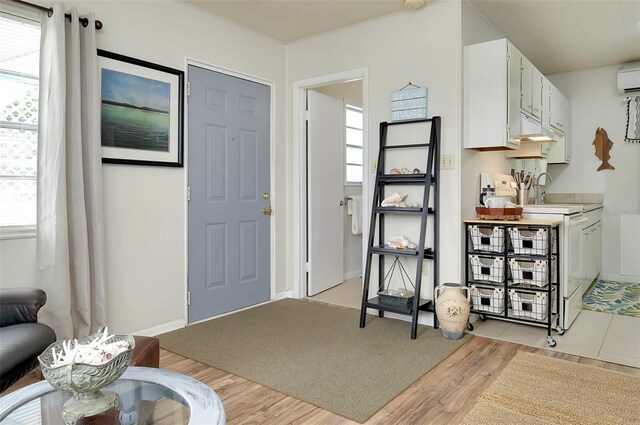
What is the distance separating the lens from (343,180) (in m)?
5.00

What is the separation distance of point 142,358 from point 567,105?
5.39 m

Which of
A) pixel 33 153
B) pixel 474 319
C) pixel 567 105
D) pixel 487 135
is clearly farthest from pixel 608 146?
pixel 33 153

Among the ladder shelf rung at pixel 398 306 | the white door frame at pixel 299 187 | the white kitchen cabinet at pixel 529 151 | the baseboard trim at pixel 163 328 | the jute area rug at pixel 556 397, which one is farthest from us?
the white kitchen cabinet at pixel 529 151

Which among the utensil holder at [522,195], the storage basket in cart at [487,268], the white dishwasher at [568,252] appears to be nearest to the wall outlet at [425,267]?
the storage basket in cart at [487,268]

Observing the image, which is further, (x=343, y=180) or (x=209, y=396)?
(x=343, y=180)

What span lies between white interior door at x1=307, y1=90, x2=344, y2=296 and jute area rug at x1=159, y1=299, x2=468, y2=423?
0.77 meters

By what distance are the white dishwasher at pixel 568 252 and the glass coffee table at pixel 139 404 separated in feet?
9.54

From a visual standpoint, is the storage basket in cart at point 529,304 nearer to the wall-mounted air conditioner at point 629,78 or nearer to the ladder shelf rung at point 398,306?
the ladder shelf rung at point 398,306

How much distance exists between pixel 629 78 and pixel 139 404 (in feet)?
18.8

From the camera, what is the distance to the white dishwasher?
10.7 ft

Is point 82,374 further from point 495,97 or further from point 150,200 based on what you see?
point 495,97

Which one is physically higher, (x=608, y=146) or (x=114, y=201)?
(x=608, y=146)

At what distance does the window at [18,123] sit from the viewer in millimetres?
2494

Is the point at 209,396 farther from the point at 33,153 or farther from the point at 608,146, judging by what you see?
the point at 608,146
